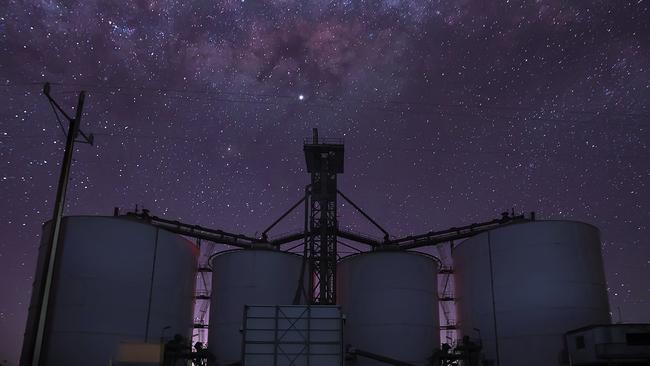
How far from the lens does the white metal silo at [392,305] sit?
44000 millimetres

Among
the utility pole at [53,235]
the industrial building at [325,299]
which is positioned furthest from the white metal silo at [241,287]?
the utility pole at [53,235]

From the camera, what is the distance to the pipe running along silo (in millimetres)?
37875

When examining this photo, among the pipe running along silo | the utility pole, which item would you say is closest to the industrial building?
the pipe running along silo

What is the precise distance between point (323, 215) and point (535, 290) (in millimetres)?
17720

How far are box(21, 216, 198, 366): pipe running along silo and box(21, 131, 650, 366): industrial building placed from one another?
8 cm

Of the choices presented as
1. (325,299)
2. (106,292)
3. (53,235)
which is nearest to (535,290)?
(325,299)

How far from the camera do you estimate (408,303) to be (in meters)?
45.3

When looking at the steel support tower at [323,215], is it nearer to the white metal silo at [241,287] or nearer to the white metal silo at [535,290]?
the white metal silo at [241,287]

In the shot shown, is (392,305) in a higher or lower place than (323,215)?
lower

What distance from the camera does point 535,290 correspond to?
41688 millimetres

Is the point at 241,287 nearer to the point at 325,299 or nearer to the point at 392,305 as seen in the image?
the point at 325,299

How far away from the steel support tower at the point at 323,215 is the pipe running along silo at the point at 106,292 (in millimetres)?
11482

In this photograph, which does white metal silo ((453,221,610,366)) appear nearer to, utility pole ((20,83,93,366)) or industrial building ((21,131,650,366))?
industrial building ((21,131,650,366))

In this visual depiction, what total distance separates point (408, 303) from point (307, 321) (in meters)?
14.4
